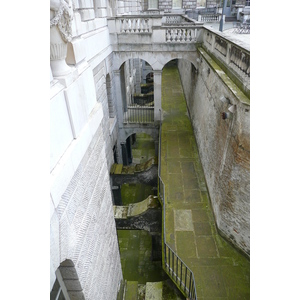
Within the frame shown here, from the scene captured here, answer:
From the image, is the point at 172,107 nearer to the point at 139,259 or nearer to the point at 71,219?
the point at 139,259

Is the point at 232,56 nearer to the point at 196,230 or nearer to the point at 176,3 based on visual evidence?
the point at 196,230

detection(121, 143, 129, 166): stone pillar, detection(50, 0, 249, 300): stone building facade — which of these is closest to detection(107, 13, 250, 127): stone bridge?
detection(121, 143, 129, 166): stone pillar

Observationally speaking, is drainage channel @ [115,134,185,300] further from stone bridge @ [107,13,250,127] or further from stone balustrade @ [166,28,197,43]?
stone balustrade @ [166,28,197,43]

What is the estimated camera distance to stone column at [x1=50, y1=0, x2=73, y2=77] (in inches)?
79.7

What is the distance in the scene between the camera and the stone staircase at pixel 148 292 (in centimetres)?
562

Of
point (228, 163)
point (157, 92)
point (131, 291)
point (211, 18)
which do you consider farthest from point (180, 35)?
point (211, 18)

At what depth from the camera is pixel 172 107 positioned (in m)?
15.0

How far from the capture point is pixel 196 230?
703 centimetres

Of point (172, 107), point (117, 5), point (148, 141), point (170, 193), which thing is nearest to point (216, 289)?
point (170, 193)

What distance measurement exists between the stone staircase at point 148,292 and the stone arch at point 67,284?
2.66 meters

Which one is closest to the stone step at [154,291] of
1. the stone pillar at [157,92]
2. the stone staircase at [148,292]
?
the stone staircase at [148,292]

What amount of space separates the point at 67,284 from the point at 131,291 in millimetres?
3248

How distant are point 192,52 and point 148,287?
9637 millimetres

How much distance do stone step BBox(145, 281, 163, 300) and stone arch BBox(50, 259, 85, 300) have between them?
3166 millimetres
